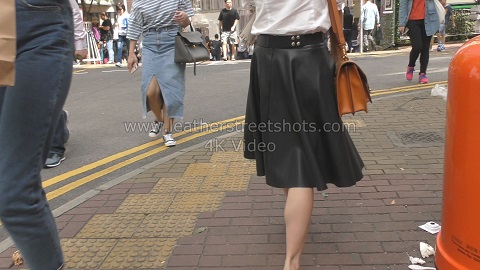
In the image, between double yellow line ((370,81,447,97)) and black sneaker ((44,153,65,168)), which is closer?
black sneaker ((44,153,65,168))

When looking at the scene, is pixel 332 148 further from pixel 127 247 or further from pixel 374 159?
pixel 374 159

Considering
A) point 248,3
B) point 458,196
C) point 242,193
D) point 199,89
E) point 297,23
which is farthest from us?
point 199,89

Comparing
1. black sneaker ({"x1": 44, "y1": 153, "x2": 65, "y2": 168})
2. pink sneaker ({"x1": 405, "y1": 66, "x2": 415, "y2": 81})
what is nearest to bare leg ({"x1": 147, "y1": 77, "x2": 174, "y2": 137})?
black sneaker ({"x1": 44, "y1": 153, "x2": 65, "y2": 168})

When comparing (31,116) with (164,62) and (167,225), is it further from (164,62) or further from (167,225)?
(164,62)

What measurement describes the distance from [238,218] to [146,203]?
0.79 metres

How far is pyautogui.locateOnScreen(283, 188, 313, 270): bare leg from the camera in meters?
2.41

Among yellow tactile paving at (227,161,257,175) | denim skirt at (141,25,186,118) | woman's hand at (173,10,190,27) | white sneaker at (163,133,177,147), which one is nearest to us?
yellow tactile paving at (227,161,257,175)

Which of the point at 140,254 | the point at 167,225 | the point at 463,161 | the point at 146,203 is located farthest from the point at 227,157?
the point at 463,161

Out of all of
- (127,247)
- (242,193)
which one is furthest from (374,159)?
(127,247)

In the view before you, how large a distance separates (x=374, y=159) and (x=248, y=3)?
94.1 inches

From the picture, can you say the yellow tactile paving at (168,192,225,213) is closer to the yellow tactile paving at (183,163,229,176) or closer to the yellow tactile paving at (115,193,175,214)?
the yellow tactile paving at (115,193,175,214)

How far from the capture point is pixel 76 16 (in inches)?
123

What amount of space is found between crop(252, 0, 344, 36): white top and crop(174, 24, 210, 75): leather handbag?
8.92ft

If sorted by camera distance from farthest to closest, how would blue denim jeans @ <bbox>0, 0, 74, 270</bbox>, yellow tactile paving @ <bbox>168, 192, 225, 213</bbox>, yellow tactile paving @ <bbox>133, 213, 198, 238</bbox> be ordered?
1. yellow tactile paving @ <bbox>168, 192, 225, 213</bbox>
2. yellow tactile paving @ <bbox>133, 213, 198, 238</bbox>
3. blue denim jeans @ <bbox>0, 0, 74, 270</bbox>
